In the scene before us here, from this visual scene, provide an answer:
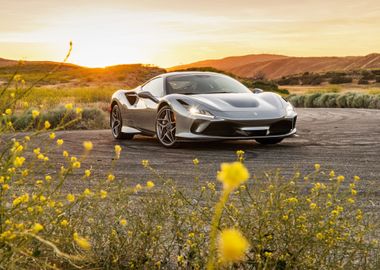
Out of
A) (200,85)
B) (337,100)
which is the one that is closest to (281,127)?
(200,85)

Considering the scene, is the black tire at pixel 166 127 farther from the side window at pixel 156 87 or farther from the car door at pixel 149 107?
the side window at pixel 156 87

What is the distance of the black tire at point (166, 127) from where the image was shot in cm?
1168

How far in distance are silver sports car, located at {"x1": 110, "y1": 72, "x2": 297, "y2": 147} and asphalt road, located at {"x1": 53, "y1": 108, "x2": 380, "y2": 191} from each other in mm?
297

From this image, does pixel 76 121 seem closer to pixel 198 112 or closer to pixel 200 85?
pixel 200 85

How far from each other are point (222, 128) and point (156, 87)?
7.22ft

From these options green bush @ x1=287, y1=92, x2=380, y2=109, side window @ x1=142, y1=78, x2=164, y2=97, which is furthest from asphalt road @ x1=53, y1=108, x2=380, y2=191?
green bush @ x1=287, y1=92, x2=380, y2=109

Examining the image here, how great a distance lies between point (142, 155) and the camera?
1098cm

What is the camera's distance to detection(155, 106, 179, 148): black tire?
38.3 feet

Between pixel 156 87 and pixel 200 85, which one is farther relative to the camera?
pixel 156 87

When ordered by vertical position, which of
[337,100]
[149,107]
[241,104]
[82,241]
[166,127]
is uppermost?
[82,241]

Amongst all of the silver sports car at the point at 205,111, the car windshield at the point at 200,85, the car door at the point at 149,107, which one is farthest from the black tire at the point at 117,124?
the car windshield at the point at 200,85

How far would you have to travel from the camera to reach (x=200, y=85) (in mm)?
12445

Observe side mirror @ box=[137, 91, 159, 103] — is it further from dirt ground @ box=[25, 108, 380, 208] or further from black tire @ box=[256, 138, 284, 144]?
black tire @ box=[256, 138, 284, 144]

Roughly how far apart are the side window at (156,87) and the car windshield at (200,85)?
0.44ft
